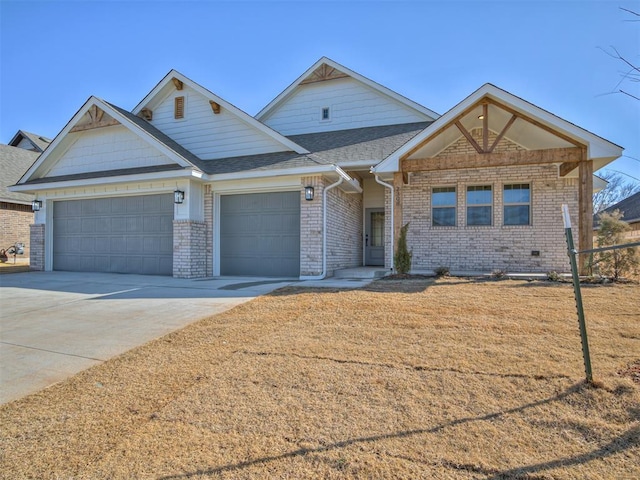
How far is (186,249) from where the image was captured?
396 inches

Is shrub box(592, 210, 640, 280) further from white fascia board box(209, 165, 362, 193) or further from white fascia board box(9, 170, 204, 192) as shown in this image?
white fascia board box(9, 170, 204, 192)

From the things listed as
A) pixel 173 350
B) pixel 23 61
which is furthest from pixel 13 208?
pixel 173 350

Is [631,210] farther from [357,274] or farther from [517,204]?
[357,274]

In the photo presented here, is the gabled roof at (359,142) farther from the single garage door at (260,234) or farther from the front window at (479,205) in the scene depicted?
the front window at (479,205)

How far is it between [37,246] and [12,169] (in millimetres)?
10240

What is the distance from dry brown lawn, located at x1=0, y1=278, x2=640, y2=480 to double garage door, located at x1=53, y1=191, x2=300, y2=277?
5.74 metres

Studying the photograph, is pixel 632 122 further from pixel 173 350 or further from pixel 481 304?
pixel 173 350

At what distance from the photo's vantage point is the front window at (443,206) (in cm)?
1070

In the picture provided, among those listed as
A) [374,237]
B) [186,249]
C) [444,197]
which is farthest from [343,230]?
[186,249]

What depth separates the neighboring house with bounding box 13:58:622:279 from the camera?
29.8 ft

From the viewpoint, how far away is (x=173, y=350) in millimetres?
3867

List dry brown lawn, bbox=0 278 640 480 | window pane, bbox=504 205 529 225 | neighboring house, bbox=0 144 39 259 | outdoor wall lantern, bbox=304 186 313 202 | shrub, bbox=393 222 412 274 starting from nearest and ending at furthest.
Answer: dry brown lawn, bbox=0 278 640 480
shrub, bbox=393 222 412 274
outdoor wall lantern, bbox=304 186 313 202
window pane, bbox=504 205 529 225
neighboring house, bbox=0 144 39 259

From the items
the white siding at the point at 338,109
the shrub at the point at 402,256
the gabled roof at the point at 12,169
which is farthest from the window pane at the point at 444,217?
the gabled roof at the point at 12,169

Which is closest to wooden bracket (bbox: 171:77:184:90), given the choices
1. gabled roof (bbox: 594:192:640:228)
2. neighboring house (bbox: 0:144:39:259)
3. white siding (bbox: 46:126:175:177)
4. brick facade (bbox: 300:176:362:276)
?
white siding (bbox: 46:126:175:177)
